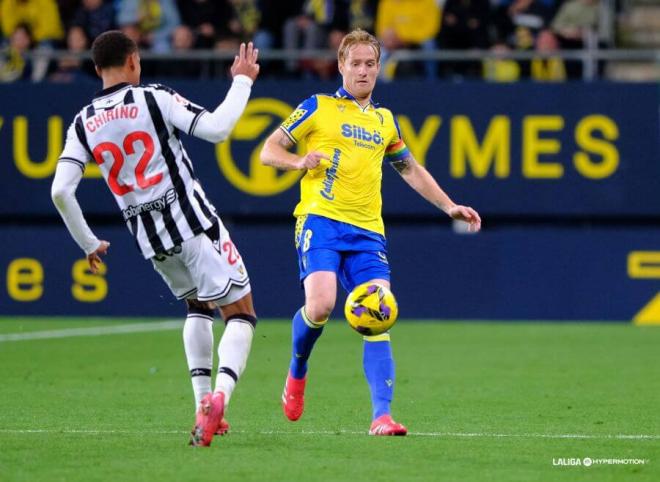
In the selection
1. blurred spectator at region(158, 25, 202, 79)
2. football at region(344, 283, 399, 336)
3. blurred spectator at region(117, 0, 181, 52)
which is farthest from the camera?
blurred spectator at region(117, 0, 181, 52)

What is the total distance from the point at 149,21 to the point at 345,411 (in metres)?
10.5

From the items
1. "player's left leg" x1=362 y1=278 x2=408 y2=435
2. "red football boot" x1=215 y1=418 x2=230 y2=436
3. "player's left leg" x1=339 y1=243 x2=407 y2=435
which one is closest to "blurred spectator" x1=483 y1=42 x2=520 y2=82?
"player's left leg" x1=339 y1=243 x2=407 y2=435

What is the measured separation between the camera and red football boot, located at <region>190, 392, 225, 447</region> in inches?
287

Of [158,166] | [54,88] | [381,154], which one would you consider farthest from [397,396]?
[54,88]

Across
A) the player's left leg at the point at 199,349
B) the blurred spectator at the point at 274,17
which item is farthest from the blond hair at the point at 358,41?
the blurred spectator at the point at 274,17

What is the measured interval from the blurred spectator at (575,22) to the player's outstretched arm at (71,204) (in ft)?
38.8

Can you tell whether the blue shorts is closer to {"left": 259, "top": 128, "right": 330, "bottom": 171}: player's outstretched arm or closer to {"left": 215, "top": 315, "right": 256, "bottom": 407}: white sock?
{"left": 259, "top": 128, "right": 330, "bottom": 171}: player's outstretched arm

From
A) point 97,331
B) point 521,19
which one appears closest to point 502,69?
point 521,19

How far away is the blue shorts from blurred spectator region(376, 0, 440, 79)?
10016mm

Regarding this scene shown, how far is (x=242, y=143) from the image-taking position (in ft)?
60.2

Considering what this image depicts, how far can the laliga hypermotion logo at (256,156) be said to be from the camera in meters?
18.2

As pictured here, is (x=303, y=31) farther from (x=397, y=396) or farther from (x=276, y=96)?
(x=397, y=396)

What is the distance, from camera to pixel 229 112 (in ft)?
23.8

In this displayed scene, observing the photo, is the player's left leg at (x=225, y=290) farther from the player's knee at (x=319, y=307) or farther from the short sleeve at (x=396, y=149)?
the short sleeve at (x=396, y=149)
